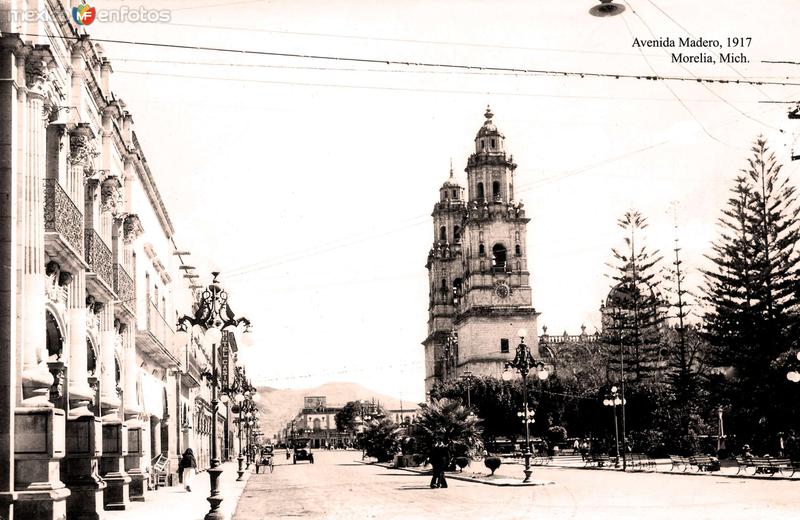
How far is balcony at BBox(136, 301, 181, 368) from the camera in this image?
2777 centimetres

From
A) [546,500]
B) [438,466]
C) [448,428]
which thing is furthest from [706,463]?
[546,500]

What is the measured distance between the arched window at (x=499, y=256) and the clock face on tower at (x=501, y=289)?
1611 millimetres

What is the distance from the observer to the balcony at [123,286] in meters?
23.8

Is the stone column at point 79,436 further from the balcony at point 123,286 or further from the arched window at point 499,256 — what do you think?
the arched window at point 499,256

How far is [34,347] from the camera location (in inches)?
610

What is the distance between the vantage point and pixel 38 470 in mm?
15258

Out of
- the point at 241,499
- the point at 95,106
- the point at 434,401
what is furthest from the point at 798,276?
the point at 95,106

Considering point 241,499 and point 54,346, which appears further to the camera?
point 241,499

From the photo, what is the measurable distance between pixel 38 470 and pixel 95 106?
399 inches

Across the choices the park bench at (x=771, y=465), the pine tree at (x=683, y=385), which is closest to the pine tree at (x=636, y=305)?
the pine tree at (x=683, y=385)

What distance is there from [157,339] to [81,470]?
37.1 feet

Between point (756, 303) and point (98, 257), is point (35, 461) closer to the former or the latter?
point (98, 257)

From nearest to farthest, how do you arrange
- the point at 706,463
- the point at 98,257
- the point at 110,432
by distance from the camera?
the point at 98,257
the point at 110,432
the point at 706,463

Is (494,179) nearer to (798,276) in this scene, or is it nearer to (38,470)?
(798,276)
